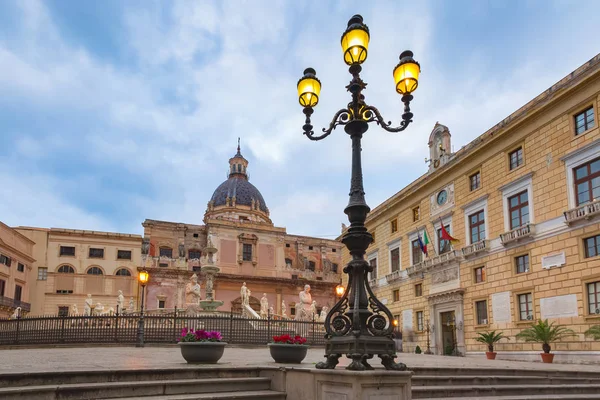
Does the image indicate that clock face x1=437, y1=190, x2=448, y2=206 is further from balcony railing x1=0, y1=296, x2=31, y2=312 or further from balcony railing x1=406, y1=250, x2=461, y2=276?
balcony railing x1=0, y1=296, x2=31, y2=312

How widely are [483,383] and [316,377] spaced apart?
458cm

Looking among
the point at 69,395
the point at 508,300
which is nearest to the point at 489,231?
the point at 508,300

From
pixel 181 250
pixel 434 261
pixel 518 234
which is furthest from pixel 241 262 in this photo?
pixel 518 234

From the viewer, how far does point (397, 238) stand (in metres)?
34.0

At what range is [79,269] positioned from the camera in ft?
168

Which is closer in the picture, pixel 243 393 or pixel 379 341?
pixel 379 341

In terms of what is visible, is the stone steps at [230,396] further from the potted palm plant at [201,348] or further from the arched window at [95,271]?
the arched window at [95,271]

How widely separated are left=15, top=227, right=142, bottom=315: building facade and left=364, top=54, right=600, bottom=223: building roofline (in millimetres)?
31436

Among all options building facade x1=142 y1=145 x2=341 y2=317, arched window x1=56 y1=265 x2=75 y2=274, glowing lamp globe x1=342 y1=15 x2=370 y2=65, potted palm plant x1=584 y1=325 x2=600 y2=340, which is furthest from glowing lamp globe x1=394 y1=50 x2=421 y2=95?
arched window x1=56 y1=265 x2=75 y2=274

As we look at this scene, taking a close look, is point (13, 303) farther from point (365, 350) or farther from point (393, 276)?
point (365, 350)

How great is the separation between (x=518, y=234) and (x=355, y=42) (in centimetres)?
1680

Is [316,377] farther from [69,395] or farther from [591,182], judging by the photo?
[591,182]

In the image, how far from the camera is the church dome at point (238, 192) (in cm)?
7588

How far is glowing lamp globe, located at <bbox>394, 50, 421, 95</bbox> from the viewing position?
359 inches
